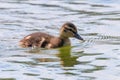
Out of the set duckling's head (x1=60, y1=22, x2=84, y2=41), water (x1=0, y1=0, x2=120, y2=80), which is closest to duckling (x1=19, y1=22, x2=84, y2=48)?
duckling's head (x1=60, y1=22, x2=84, y2=41)

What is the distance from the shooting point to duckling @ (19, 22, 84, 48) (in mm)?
12539

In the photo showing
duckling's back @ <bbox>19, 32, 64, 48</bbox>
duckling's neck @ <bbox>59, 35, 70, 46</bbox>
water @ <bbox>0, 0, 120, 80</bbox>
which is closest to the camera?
water @ <bbox>0, 0, 120, 80</bbox>

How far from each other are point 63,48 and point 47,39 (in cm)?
38

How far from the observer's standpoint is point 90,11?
51.1 ft

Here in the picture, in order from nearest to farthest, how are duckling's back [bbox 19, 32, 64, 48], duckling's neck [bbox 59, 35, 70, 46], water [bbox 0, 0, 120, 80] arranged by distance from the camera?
water [bbox 0, 0, 120, 80] → duckling's back [bbox 19, 32, 64, 48] → duckling's neck [bbox 59, 35, 70, 46]

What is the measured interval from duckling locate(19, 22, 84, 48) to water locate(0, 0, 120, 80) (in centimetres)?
19

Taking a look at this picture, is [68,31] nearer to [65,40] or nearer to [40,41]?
[65,40]

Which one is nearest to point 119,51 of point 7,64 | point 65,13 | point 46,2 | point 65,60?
point 65,60

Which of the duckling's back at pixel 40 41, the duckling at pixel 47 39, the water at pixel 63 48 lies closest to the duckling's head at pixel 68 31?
the duckling at pixel 47 39

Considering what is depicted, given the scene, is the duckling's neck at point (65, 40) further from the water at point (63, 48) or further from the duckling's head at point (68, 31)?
the water at point (63, 48)

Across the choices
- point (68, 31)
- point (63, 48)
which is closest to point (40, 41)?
point (63, 48)

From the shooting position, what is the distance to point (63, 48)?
12.7 metres

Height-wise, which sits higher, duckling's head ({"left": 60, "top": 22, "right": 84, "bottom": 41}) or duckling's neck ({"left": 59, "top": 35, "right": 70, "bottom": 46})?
duckling's head ({"left": 60, "top": 22, "right": 84, "bottom": 41})

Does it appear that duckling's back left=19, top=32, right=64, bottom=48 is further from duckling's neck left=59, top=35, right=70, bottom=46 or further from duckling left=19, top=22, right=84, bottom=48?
duckling's neck left=59, top=35, right=70, bottom=46
